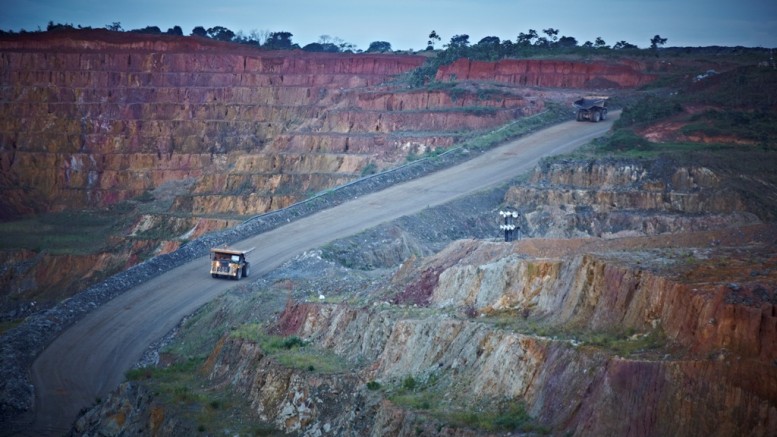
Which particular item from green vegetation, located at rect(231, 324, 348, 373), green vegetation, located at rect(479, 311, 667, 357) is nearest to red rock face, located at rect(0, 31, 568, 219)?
green vegetation, located at rect(231, 324, 348, 373)

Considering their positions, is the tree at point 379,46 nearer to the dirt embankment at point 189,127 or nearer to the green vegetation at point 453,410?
the dirt embankment at point 189,127

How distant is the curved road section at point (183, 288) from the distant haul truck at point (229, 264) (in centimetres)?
46

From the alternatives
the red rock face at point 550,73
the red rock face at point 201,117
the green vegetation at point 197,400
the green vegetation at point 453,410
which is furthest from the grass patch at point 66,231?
the green vegetation at point 453,410

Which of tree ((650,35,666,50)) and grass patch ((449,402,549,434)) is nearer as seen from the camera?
grass patch ((449,402,549,434))

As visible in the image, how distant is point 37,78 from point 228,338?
262 feet

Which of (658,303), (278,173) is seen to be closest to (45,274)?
(278,173)

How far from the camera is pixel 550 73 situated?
305 ft

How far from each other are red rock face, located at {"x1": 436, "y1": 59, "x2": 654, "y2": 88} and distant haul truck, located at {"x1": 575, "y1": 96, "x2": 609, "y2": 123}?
51.7 feet

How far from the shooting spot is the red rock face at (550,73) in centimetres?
9038

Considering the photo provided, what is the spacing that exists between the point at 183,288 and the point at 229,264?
86.5 inches

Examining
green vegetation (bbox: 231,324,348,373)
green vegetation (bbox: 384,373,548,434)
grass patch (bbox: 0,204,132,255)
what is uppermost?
green vegetation (bbox: 384,373,548,434)

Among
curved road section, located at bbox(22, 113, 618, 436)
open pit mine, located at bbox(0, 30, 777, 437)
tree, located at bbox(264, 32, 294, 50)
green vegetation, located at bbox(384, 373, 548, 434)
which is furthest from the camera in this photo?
tree, located at bbox(264, 32, 294, 50)

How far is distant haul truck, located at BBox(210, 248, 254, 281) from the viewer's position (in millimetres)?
50906

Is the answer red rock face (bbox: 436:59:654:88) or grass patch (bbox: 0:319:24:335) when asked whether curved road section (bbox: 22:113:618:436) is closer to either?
grass patch (bbox: 0:319:24:335)
